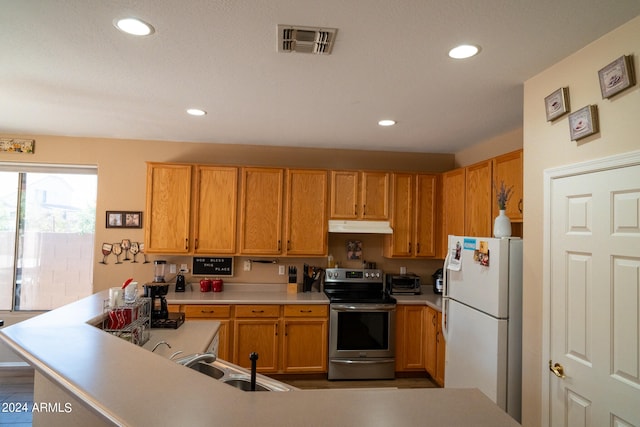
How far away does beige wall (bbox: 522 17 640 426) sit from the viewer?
1.54 m

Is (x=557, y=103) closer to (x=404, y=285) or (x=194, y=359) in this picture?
(x=194, y=359)

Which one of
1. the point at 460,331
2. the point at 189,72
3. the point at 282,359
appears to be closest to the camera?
the point at 189,72

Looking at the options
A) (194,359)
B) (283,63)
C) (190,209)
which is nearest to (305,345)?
(190,209)

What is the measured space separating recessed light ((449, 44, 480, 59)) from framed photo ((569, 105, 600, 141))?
60 cm

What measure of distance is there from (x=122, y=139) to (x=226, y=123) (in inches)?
62.9

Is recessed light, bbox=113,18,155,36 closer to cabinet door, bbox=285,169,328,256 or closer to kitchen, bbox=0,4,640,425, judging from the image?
kitchen, bbox=0,4,640,425

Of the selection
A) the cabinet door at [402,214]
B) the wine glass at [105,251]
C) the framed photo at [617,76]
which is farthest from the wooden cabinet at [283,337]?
the framed photo at [617,76]

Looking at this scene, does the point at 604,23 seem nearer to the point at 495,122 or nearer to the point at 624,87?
the point at 624,87

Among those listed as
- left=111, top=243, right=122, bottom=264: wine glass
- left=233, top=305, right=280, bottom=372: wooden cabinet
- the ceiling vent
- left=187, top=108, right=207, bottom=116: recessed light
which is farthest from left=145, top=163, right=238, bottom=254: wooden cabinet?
the ceiling vent

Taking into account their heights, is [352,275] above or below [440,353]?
above

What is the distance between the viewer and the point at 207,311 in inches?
143

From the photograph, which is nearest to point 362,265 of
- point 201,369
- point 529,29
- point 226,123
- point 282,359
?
point 282,359

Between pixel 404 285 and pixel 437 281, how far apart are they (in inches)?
15.8

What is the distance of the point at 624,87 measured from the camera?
1.52 metres
